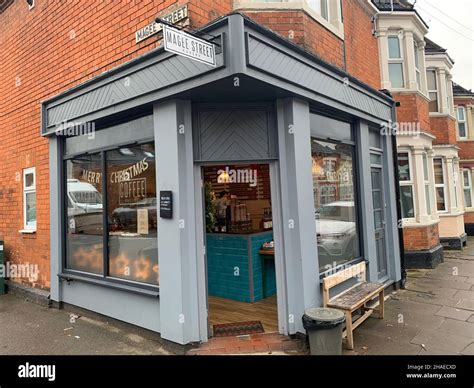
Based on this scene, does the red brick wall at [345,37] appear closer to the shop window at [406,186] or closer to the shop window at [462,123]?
the shop window at [406,186]

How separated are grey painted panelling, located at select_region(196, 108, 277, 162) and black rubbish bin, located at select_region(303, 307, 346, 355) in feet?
7.01

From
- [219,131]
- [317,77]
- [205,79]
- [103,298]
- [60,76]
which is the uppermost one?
[60,76]

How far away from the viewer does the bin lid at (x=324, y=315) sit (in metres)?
4.08

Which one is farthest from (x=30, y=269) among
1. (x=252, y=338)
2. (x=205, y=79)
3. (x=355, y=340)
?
(x=355, y=340)

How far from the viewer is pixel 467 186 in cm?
1600

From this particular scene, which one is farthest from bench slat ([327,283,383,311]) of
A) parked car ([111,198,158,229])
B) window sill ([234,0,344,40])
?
window sill ([234,0,344,40])

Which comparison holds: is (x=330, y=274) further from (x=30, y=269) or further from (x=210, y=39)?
(x=30, y=269)

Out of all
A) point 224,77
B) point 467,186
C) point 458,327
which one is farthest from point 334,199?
point 467,186

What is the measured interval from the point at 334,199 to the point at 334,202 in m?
0.05

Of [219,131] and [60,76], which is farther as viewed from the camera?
[60,76]

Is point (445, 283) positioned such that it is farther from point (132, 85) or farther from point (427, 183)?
point (132, 85)

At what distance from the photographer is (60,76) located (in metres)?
6.47

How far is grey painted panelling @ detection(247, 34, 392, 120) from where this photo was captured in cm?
394

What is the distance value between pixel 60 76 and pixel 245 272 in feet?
16.3
